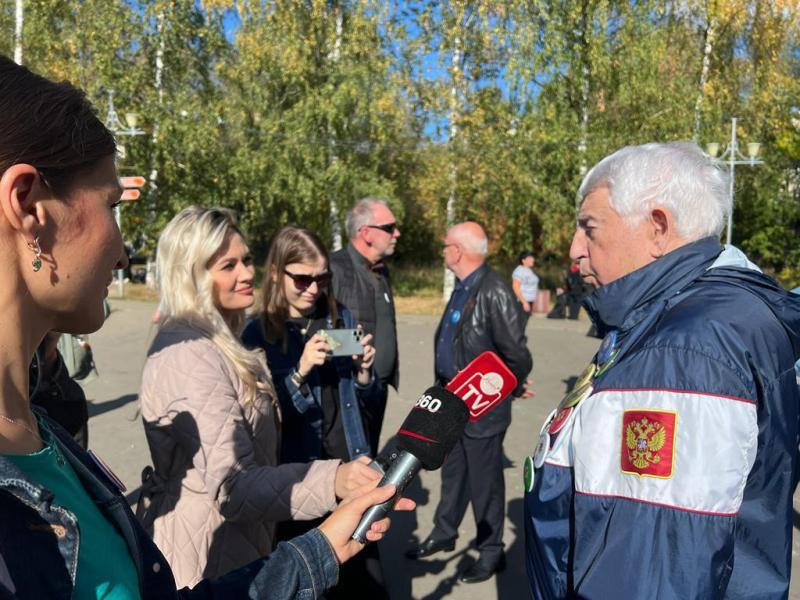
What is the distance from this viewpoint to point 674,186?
6.50 ft

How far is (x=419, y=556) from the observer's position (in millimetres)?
4473

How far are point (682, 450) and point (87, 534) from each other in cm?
124

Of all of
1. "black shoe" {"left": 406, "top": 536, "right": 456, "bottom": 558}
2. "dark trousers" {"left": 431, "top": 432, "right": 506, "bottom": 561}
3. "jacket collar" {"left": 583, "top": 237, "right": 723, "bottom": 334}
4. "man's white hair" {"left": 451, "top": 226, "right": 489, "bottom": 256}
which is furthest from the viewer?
"man's white hair" {"left": 451, "top": 226, "right": 489, "bottom": 256}

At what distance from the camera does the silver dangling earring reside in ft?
3.23

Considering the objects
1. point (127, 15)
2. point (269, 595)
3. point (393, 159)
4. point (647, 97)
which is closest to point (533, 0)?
point (647, 97)

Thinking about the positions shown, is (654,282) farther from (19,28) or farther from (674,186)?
(19,28)

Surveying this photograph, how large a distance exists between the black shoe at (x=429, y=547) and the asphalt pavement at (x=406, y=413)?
39 mm

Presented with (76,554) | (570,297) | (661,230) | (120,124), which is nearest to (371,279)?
(661,230)

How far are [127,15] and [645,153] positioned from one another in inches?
847

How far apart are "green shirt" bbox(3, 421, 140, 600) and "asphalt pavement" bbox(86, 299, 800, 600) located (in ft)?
3.60

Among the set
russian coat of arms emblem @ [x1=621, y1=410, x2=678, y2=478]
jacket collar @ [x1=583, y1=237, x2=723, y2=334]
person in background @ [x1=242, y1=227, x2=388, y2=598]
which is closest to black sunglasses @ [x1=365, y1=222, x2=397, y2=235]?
person in background @ [x1=242, y1=227, x2=388, y2=598]

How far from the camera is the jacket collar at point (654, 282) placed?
1.90 metres

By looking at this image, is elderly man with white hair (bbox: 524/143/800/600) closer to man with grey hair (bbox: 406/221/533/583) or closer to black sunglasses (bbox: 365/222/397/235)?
man with grey hair (bbox: 406/221/533/583)

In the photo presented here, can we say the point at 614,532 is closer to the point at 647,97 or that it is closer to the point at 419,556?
the point at 419,556
